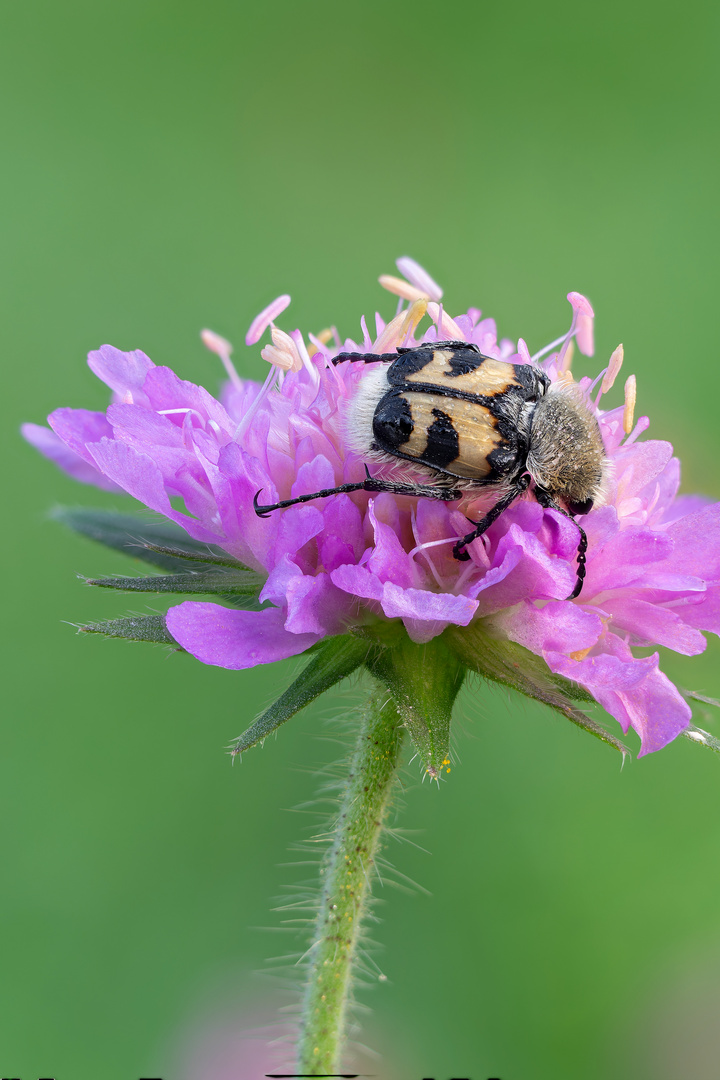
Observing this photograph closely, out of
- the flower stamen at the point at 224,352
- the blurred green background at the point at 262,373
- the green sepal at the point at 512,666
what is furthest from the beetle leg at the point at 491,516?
the flower stamen at the point at 224,352

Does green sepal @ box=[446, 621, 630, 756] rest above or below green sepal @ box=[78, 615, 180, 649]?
above

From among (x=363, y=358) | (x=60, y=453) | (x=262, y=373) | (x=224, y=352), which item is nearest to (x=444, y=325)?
(x=363, y=358)

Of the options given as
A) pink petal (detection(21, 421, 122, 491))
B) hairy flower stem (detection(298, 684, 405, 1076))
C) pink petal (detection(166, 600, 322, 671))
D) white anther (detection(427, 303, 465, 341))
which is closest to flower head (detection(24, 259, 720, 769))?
pink petal (detection(166, 600, 322, 671))

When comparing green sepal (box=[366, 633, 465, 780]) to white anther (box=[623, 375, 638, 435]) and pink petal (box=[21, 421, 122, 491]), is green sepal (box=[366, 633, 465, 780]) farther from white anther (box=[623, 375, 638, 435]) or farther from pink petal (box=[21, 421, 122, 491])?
pink petal (box=[21, 421, 122, 491])

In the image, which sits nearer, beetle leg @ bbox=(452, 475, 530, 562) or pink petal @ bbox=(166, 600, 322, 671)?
pink petal @ bbox=(166, 600, 322, 671)

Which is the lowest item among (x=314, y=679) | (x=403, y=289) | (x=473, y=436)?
(x=314, y=679)

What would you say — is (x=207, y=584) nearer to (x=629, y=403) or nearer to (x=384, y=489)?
(x=384, y=489)

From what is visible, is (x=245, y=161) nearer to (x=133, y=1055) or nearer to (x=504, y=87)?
(x=504, y=87)

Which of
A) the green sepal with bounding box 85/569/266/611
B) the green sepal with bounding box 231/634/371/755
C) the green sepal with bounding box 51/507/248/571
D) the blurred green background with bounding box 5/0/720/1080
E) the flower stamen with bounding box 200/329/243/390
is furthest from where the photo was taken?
the blurred green background with bounding box 5/0/720/1080
